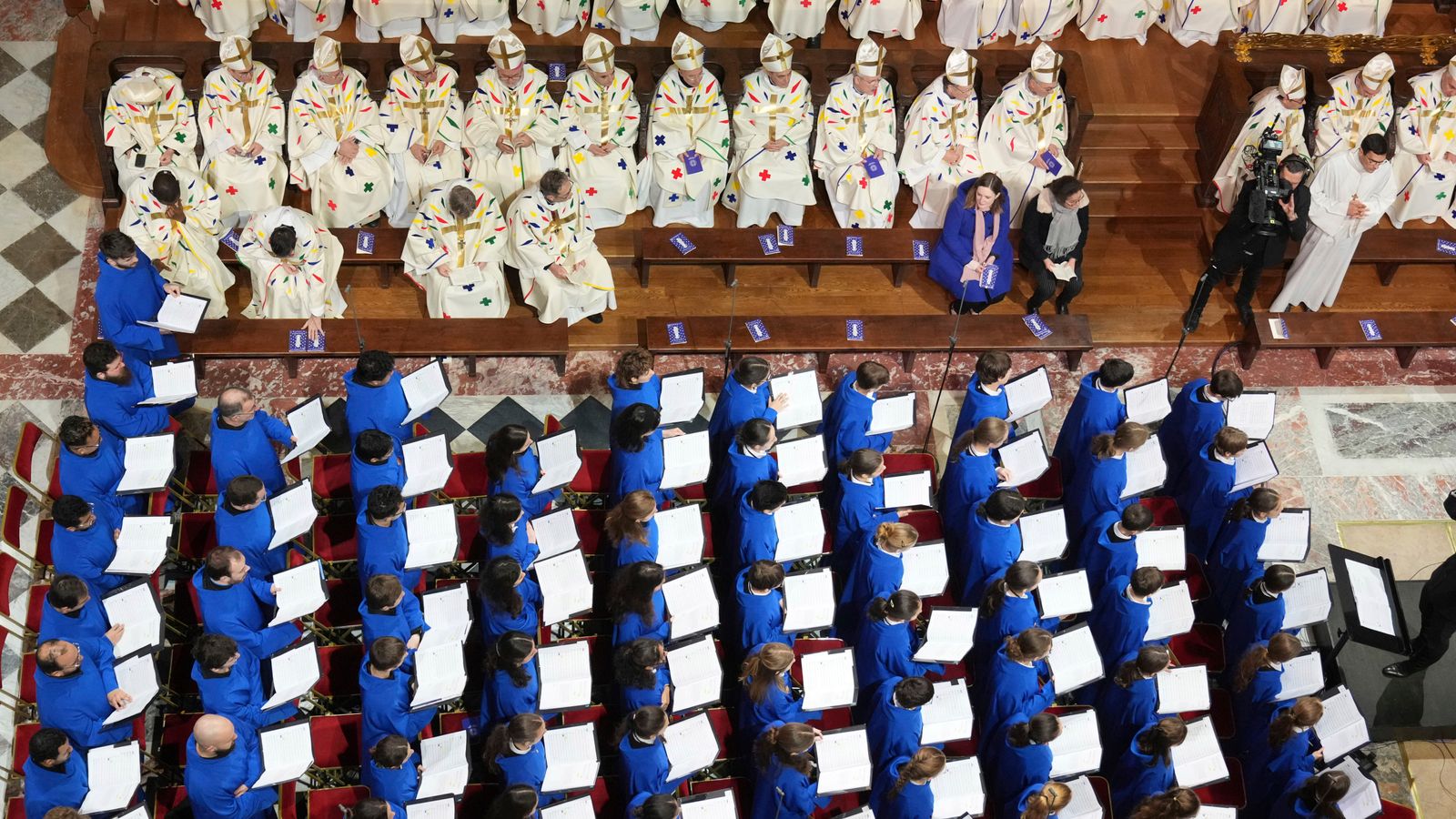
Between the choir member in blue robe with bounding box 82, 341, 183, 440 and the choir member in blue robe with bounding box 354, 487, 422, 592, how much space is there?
178 cm

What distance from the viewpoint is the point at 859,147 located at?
11.6m

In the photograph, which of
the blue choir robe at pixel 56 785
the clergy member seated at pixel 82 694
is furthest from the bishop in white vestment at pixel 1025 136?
the blue choir robe at pixel 56 785

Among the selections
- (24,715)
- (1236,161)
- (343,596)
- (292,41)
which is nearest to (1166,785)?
(343,596)

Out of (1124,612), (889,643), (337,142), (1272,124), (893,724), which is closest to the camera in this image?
(893,724)

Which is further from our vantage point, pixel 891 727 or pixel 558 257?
pixel 558 257

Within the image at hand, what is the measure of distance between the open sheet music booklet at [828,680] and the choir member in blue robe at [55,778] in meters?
3.94

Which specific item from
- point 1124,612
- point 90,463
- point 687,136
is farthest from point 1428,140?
point 90,463

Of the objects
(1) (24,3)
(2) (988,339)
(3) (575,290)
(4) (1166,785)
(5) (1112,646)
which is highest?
(1) (24,3)

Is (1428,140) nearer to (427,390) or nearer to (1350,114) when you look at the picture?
(1350,114)

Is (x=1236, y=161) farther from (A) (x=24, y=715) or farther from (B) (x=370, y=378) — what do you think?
(A) (x=24, y=715)

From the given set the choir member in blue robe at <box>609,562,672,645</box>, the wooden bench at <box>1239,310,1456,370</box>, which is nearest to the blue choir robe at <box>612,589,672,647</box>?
the choir member in blue robe at <box>609,562,672,645</box>

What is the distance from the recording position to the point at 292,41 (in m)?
11.6

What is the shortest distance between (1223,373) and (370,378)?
5546 millimetres

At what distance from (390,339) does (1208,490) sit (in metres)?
5.87
